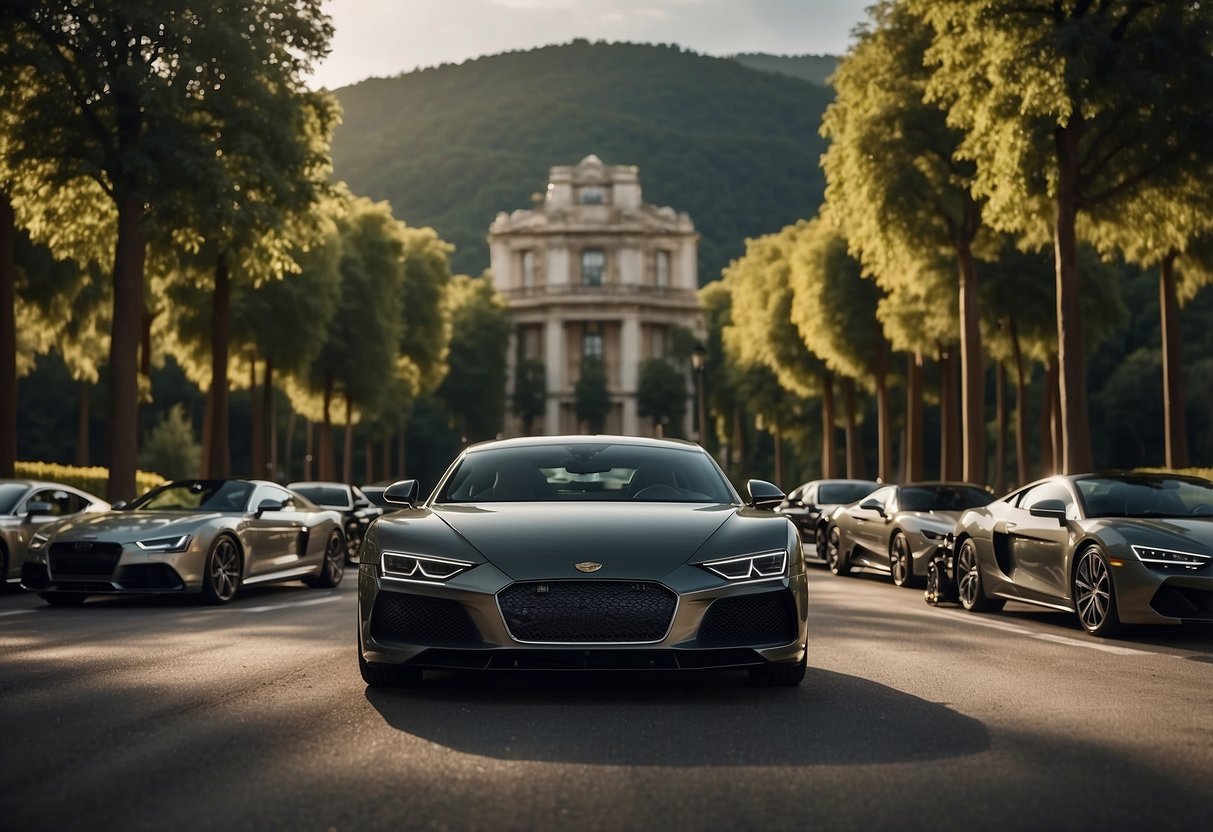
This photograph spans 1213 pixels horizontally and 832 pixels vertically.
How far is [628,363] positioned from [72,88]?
116887 mm

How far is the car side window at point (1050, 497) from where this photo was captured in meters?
13.3

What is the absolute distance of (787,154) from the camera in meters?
186

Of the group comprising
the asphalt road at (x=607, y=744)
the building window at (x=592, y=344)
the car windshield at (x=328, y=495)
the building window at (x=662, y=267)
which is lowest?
the asphalt road at (x=607, y=744)

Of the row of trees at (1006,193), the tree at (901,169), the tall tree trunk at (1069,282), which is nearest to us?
the row of trees at (1006,193)

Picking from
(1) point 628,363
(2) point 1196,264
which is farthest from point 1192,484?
(1) point 628,363

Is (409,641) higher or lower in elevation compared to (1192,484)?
lower

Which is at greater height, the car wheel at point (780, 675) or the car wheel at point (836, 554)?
the car wheel at point (836, 554)

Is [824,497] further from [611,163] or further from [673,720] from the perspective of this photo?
[611,163]

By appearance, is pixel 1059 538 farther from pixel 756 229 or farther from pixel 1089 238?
pixel 756 229

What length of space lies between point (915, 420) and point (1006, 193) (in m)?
19.2

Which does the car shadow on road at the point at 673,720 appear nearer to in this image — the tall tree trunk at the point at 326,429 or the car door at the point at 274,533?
the car door at the point at 274,533

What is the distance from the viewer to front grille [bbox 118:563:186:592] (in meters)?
15.7

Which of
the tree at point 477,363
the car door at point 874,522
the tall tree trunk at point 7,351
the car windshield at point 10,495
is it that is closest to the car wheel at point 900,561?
the car door at point 874,522

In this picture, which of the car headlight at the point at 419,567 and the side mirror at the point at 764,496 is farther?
the side mirror at the point at 764,496
